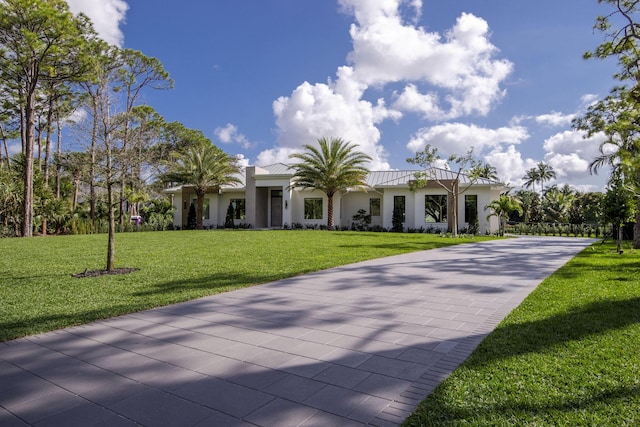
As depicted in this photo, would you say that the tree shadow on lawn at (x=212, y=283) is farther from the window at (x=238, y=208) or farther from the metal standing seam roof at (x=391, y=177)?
the window at (x=238, y=208)

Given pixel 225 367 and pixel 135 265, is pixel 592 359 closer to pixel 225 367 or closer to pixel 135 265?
pixel 225 367

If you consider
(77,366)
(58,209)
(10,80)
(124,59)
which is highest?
(124,59)

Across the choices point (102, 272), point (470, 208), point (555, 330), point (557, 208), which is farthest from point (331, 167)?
point (557, 208)

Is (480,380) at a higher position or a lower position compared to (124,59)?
lower

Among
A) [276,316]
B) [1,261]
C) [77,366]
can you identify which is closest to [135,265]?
[1,261]

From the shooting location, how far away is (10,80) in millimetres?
28000

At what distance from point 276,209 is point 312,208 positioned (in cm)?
345

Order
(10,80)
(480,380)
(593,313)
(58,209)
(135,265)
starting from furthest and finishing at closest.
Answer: (10,80) → (58,209) → (135,265) → (593,313) → (480,380)

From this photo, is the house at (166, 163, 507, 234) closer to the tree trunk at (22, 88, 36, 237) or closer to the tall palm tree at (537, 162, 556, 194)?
the tree trunk at (22, 88, 36, 237)

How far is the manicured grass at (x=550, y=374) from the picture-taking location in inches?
107

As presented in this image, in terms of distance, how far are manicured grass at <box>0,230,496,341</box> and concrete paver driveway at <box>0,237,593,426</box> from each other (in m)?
0.59

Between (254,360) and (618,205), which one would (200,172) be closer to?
(618,205)

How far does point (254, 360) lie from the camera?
384cm

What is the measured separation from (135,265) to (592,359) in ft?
31.5
